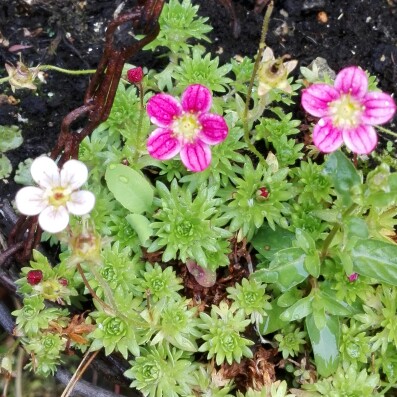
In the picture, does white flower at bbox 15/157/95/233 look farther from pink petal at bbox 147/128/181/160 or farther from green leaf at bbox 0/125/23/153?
green leaf at bbox 0/125/23/153

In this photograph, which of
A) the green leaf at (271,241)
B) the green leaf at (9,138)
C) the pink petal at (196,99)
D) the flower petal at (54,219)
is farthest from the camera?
the green leaf at (9,138)

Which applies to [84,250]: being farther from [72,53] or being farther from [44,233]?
[72,53]

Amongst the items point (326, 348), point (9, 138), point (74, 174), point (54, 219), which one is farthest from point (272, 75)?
point (9, 138)

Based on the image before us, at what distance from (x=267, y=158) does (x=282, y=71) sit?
449mm

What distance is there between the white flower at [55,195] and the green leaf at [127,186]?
38 cm

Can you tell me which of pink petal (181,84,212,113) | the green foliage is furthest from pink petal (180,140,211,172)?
the green foliage

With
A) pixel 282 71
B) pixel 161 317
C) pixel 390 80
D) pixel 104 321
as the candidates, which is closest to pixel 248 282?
pixel 161 317

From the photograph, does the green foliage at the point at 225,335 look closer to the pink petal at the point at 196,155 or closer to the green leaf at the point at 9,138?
the pink petal at the point at 196,155

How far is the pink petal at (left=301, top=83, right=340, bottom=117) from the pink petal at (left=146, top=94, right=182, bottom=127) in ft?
1.24

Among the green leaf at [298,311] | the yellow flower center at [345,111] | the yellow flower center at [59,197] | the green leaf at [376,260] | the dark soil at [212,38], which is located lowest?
the green leaf at [298,311]

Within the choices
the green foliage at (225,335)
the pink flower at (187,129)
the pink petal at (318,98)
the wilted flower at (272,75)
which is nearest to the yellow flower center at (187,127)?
the pink flower at (187,129)

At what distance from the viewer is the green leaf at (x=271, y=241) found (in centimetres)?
216

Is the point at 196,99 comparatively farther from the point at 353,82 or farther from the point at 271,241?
the point at 271,241

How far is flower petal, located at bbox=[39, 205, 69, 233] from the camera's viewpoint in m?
1.57
